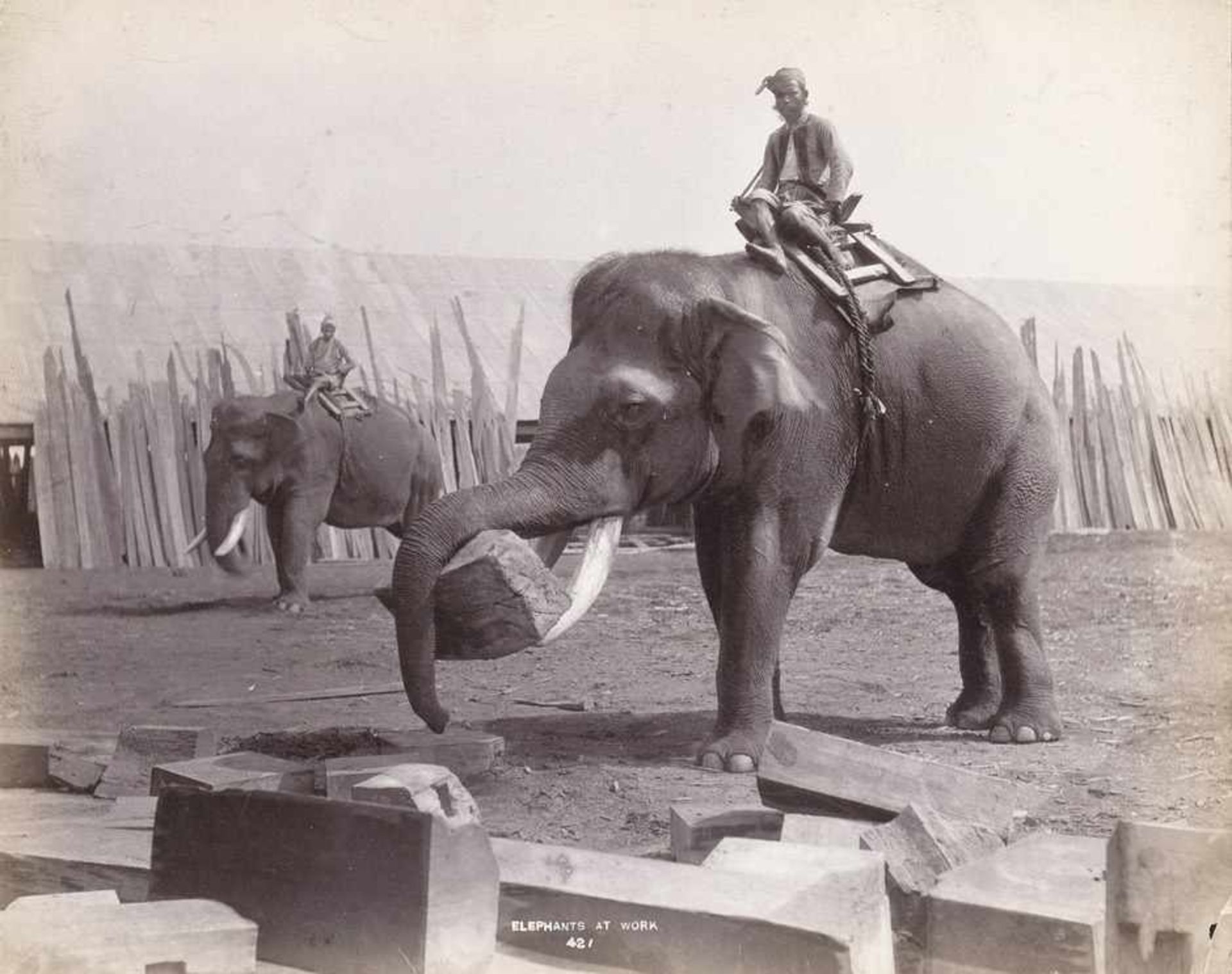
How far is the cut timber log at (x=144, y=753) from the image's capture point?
6.06 metres

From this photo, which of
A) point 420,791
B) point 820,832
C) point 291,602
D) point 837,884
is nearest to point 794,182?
point 820,832

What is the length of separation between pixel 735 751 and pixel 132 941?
2725mm

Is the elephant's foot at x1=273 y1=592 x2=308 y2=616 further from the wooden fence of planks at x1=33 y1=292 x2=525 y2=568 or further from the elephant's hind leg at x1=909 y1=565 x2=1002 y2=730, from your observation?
the elephant's hind leg at x1=909 y1=565 x2=1002 y2=730

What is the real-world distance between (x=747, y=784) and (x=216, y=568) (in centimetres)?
491

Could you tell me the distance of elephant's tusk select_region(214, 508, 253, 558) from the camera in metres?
9.53

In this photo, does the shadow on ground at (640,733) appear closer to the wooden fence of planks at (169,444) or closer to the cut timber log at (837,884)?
the cut timber log at (837,884)

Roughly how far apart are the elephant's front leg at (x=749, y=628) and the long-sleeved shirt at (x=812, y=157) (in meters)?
1.47

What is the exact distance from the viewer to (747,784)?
592cm

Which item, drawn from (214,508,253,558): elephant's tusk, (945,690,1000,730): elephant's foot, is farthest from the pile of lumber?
(214,508,253,558): elephant's tusk

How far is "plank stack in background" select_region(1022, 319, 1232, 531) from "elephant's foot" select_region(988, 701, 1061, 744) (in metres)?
4.77

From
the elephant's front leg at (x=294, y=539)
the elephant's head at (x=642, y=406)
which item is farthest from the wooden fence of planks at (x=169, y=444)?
the elephant's head at (x=642, y=406)

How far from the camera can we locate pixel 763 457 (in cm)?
608

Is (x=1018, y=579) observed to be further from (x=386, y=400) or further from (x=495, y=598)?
(x=386, y=400)

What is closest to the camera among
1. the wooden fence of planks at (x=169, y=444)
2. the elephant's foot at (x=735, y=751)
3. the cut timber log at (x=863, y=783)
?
the cut timber log at (x=863, y=783)
